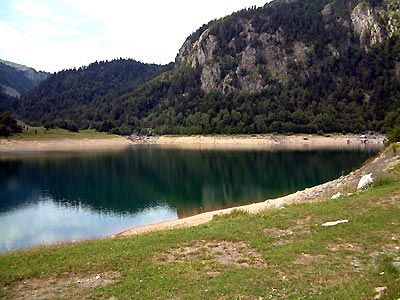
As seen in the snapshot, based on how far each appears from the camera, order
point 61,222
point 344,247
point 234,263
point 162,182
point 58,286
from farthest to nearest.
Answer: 1. point 162,182
2. point 61,222
3. point 344,247
4. point 234,263
5. point 58,286

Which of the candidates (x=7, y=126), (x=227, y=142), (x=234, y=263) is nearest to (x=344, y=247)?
(x=234, y=263)

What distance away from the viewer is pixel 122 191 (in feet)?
163

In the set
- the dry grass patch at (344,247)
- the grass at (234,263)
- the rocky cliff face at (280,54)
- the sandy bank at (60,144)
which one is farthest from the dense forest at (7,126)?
the dry grass patch at (344,247)

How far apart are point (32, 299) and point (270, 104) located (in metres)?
160

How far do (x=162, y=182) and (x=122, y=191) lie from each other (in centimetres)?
825

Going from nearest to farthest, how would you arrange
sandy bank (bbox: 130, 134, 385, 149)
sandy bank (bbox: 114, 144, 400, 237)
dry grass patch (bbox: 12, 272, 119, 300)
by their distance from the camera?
dry grass patch (bbox: 12, 272, 119, 300) → sandy bank (bbox: 114, 144, 400, 237) → sandy bank (bbox: 130, 134, 385, 149)

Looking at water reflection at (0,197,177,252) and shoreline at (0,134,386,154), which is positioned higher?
shoreline at (0,134,386,154)

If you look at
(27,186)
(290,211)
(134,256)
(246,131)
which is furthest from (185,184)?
(246,131)

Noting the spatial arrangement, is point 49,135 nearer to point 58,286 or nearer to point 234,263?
point 58,286

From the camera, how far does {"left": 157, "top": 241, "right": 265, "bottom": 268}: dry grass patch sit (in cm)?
1170

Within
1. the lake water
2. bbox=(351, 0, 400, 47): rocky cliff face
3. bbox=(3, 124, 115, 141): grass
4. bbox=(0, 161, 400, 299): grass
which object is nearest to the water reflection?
the lake water

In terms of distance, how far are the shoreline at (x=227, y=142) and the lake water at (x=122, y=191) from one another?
42.6 meters

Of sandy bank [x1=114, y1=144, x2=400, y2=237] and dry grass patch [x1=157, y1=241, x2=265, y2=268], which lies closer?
dry grass patch [x1=157, y1=241, x2=265, y2=268]

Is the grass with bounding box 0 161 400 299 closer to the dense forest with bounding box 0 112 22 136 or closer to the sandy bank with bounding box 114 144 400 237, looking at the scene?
the sandy bank with bounding box 114 144 400 237
